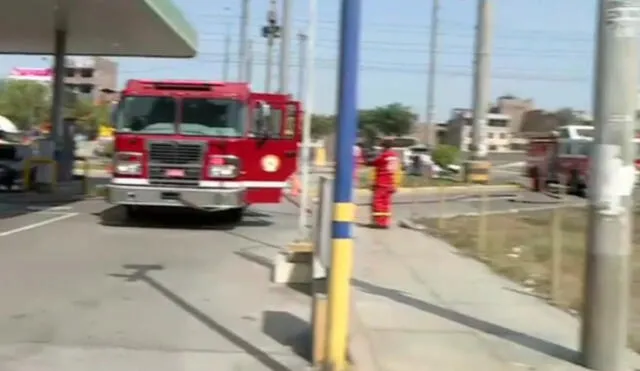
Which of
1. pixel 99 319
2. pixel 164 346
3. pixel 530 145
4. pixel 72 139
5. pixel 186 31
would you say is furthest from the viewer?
pixel 530 145

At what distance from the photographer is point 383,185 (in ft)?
58.7

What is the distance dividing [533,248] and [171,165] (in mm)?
6423

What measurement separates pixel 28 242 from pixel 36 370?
8.26 metres

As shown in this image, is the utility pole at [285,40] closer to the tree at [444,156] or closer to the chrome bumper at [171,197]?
the chrome bumper at [171,197]

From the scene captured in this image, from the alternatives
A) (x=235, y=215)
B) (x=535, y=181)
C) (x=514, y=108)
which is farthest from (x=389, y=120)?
(x=235, y=215)

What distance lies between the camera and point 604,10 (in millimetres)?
7180

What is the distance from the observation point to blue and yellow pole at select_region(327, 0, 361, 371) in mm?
7020

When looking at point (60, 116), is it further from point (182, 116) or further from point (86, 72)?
point (86, 72)

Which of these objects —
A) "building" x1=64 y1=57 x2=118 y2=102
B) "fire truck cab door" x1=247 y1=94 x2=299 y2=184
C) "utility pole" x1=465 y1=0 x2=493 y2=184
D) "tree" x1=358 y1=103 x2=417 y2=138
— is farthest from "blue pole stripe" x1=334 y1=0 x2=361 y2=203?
"building" x1=64 y1=57 x2=118 y2=102

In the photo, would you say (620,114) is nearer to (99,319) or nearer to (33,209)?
(99,319)

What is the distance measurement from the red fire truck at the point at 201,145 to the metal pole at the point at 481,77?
20.6 metres

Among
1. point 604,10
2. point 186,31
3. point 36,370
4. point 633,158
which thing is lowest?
point 36,370

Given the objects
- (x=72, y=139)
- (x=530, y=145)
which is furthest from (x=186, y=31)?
(x=530, y=145)

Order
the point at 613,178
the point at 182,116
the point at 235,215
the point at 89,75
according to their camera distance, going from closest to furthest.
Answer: the point at 613,178
the point at 182,116
the point at 235,215
the point at 89,75
